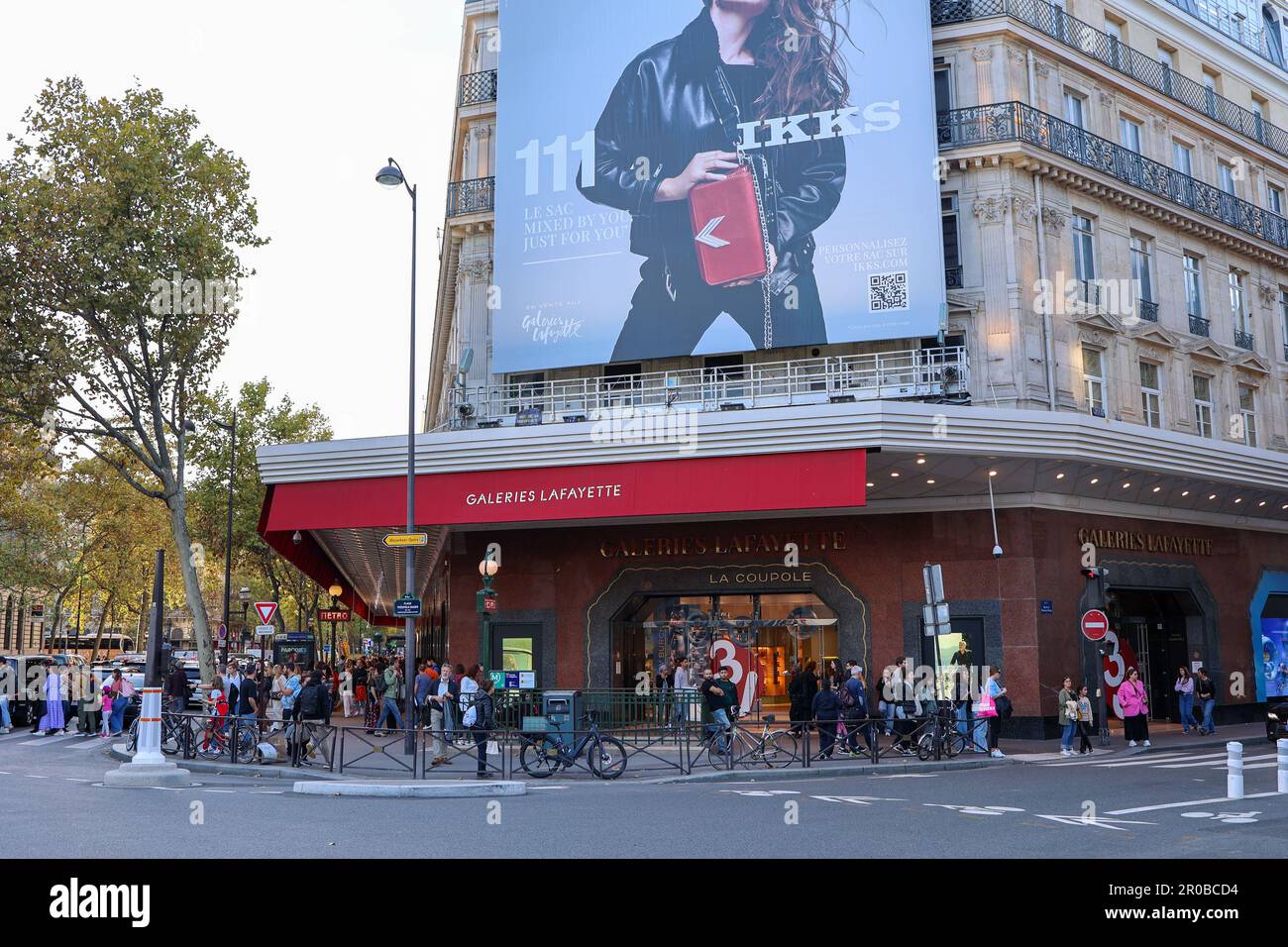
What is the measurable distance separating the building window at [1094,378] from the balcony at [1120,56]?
8.40m

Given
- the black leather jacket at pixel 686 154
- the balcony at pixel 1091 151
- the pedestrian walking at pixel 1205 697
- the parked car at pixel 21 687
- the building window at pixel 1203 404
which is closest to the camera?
the pedestrian walking at pixel 1205 697

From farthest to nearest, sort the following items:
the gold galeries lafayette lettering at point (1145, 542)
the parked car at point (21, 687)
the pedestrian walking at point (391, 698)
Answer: the parked car at point (21, 687)
the gold galeries lafayette lettering at point (1145, 542)
the pedestrian walking at point (391, 698)

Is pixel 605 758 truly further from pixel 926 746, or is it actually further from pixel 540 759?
pixel 926 746

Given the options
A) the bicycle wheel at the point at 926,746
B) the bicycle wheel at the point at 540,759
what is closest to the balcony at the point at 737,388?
the bicycle wheel at the point at 926,746

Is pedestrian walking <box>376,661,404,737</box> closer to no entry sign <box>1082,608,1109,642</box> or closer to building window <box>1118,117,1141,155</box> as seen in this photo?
no entry sign <box>1082,608,1109,642</box>

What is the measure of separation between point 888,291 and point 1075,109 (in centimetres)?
892

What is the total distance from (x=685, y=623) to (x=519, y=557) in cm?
454

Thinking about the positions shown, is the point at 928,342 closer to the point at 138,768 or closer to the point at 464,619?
the point at 464,619

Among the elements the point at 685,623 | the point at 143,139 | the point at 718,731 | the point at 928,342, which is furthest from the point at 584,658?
the point at 143,139

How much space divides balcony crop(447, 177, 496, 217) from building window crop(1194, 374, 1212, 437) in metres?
20.4

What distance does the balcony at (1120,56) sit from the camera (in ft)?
100

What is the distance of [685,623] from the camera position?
29.6 metres

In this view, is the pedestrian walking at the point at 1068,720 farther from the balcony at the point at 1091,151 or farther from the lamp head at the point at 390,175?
the lamp head at the point at 390,175

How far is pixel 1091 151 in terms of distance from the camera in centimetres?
3111
